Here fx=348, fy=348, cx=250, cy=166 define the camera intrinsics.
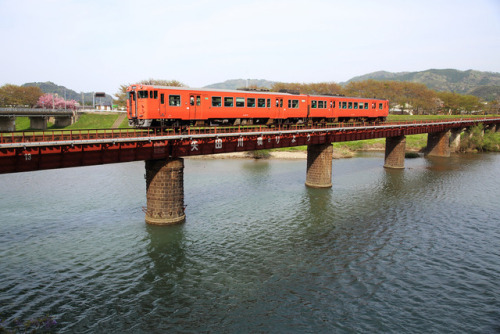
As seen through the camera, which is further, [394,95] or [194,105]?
[394,95]

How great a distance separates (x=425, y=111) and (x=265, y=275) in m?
144

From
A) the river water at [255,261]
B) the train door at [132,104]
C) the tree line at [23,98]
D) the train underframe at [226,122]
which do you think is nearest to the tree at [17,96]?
the tree line at [23,98]

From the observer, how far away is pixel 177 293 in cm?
1862

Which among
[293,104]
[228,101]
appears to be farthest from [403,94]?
[228,101]

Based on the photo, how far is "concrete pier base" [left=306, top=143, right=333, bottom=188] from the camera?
135 feet

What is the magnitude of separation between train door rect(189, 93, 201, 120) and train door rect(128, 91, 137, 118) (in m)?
4.41

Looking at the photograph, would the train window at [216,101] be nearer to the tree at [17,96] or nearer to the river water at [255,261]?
the river water at [255,261]

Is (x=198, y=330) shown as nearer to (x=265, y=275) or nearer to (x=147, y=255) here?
(x=265, y=275)

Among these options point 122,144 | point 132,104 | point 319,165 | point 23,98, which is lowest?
point 319,165

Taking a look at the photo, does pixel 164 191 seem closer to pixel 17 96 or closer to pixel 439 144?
pixel 439 144

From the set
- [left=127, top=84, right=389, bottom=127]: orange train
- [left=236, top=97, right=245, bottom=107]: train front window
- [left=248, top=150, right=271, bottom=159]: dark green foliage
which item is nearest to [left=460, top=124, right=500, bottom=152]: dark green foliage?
[left=248, top=150, right=271, bottom=159]: dark green foliage

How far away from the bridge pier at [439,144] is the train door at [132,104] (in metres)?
63.6

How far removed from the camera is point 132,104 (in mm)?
28250

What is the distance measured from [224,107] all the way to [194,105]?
129 inches
